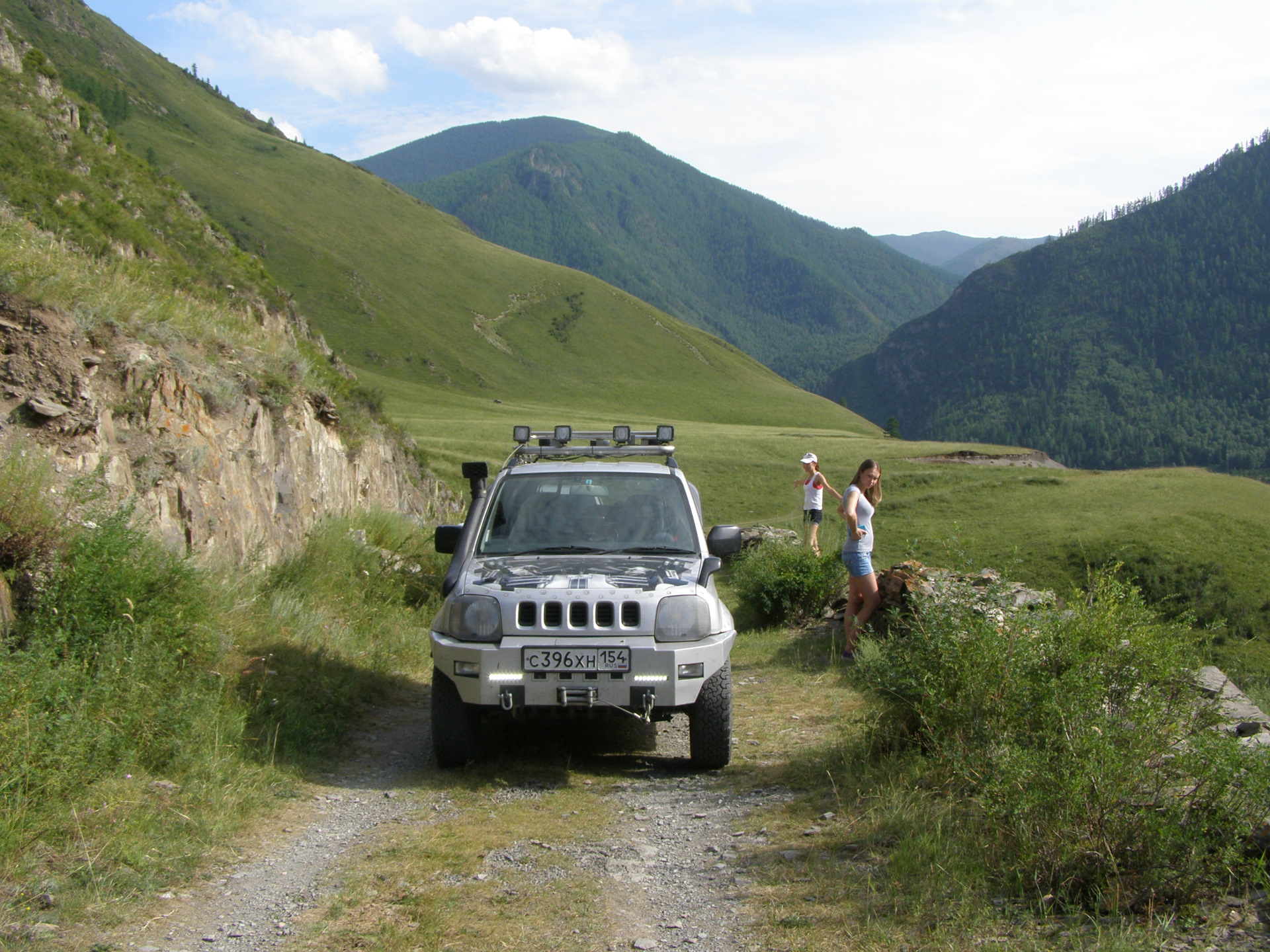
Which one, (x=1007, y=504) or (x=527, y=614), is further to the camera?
(x=1007, y=504)

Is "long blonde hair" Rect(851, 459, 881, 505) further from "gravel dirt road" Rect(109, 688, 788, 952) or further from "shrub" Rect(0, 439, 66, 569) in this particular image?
"shrub" Rect(0, 439, 66, 569)

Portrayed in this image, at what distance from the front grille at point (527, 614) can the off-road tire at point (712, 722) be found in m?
1.14

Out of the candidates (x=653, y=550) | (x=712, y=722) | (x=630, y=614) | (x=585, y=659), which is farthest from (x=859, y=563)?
(x=585, y=659)

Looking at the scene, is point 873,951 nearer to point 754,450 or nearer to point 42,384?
point 42,384

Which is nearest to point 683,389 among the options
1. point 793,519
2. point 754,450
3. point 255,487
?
point 754,450

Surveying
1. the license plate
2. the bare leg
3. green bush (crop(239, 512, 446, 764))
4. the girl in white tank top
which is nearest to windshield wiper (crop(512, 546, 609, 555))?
the license plate

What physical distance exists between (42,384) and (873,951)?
22.1 ft

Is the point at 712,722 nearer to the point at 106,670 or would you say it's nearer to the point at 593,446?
the point at 593,446

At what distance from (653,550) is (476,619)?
150cm

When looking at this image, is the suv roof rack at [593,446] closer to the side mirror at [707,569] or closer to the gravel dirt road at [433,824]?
the side mirror at [707,569]

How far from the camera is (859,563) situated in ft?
29.8

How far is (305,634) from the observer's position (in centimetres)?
775

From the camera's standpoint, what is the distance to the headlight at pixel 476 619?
5.64 m

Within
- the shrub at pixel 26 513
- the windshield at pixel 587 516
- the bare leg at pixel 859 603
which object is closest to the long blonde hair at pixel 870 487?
the bare leg at pixel 859 603
